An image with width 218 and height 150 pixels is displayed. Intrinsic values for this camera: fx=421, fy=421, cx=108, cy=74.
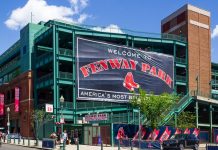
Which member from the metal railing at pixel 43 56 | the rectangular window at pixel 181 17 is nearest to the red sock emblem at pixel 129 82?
the metal railing at pixel 43 56

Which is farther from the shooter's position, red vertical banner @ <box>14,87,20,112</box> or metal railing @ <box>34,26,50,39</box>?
red vertical banner @ <box>14,87,20,112</box>

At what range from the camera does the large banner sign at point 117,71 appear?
61.1 m

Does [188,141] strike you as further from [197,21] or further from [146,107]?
[197,21]

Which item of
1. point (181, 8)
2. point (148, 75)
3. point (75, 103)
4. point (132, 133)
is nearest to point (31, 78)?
point (75, 103)

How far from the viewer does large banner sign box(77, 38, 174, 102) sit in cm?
6106

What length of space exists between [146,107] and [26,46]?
2697cm

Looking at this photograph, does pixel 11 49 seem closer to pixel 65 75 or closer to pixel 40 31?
pixel 40 31

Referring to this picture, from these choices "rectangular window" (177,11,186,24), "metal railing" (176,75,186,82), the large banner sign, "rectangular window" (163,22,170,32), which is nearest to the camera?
the large banner sign

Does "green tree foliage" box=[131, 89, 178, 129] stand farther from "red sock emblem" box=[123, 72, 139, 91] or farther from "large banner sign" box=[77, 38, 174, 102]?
"red sock emblem" box=[123, 72, 139, 91]

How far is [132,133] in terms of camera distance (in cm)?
4828

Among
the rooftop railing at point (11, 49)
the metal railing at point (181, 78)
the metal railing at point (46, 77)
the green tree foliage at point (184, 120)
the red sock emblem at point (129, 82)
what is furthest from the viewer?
the rooftop railing at point (11, 49)

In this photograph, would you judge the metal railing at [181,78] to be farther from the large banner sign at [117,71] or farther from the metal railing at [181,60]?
the metal railing at [181,60]

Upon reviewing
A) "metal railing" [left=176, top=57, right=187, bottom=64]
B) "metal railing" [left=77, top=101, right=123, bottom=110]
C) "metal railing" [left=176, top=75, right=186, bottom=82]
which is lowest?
"metal railing" [left=77, top=101, right=123, bottom=110]

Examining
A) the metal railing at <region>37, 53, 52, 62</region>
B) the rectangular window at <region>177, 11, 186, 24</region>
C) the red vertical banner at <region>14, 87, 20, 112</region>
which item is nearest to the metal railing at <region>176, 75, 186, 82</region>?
the rectangular window at <region>177, 11, 186, 24</region>
